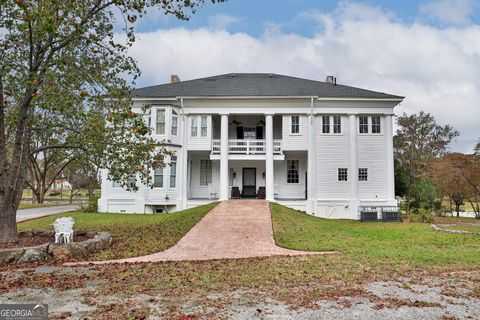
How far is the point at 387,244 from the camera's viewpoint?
11.6 metres

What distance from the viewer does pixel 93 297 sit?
18.6 ft

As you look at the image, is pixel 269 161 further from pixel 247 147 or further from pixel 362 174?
pixel 362 174

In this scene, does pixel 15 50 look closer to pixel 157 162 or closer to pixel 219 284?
pixel 157 162

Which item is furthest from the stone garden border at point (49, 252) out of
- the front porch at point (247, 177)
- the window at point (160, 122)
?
the front porch at point (247, 177)

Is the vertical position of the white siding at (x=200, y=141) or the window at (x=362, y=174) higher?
the white siding at (x=200, y=141)

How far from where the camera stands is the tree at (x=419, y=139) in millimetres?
34744

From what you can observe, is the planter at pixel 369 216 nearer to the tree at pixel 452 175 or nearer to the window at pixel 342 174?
the window at pixel 342 174

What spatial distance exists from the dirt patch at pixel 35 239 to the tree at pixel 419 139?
31.5m

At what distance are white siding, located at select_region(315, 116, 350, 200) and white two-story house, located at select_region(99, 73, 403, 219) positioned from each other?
6 centimetres

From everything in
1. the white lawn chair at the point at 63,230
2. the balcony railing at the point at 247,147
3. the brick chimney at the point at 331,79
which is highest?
the brick chimney at the point at 331,79

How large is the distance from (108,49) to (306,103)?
47.5ft

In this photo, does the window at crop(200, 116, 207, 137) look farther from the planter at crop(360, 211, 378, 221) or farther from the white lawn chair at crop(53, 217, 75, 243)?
the white lawn chair at crop(53, 217, 75, 243)

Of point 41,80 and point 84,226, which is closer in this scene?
point 41,80

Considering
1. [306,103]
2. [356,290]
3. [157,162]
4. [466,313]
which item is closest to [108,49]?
[157,162]
